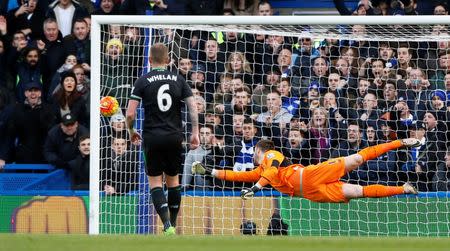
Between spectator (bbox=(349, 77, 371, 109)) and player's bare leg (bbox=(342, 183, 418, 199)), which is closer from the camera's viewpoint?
player's bare leg (bbox=(342, 183, 418, 199))

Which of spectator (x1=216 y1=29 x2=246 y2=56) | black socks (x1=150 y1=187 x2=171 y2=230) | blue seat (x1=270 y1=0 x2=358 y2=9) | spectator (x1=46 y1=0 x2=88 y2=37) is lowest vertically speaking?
black socks (x1=150 y1=187 x2=171 y2=230)

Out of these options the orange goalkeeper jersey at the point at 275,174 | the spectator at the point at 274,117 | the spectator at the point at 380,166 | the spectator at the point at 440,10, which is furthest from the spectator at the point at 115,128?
the spectator at the point at 440,10

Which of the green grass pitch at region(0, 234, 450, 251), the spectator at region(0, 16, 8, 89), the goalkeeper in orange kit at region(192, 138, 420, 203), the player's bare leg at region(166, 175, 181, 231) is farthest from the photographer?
the spectator at region(0, 16, 8, 89)

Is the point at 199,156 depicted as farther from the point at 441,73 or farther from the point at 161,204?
the point at 441,73

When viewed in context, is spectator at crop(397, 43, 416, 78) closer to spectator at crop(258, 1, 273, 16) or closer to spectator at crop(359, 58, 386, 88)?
spectator at crop(359, 58, 386, 88)

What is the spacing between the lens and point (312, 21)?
12.7m

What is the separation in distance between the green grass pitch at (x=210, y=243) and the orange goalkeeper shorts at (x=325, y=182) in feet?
16.2

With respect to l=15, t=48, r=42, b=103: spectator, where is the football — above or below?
below

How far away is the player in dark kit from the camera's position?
37.5 feet

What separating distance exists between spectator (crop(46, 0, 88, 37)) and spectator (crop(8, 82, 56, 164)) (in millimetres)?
1127

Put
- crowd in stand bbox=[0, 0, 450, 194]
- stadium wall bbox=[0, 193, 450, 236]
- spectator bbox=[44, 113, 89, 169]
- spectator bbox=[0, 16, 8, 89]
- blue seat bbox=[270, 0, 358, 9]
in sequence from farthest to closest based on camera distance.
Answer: blue seat bbox=[270, 0, 358, 9], spectator bbox=[0, 16, 8, 89], spectator bbox=[44, 113, 89, 169], crowd in stand bbox=[0, 0, 450, 194], stadium wall bbox=[0, 193, 450, 236]

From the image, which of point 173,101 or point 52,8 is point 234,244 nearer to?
point 173,101

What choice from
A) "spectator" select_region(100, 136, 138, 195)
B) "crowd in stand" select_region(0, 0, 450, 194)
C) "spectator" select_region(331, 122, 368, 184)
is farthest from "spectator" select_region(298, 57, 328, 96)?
"spectator" select_region(100, 136, 138, 195)

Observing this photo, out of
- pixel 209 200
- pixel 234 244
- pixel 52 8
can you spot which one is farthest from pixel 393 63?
pixel 234 244
